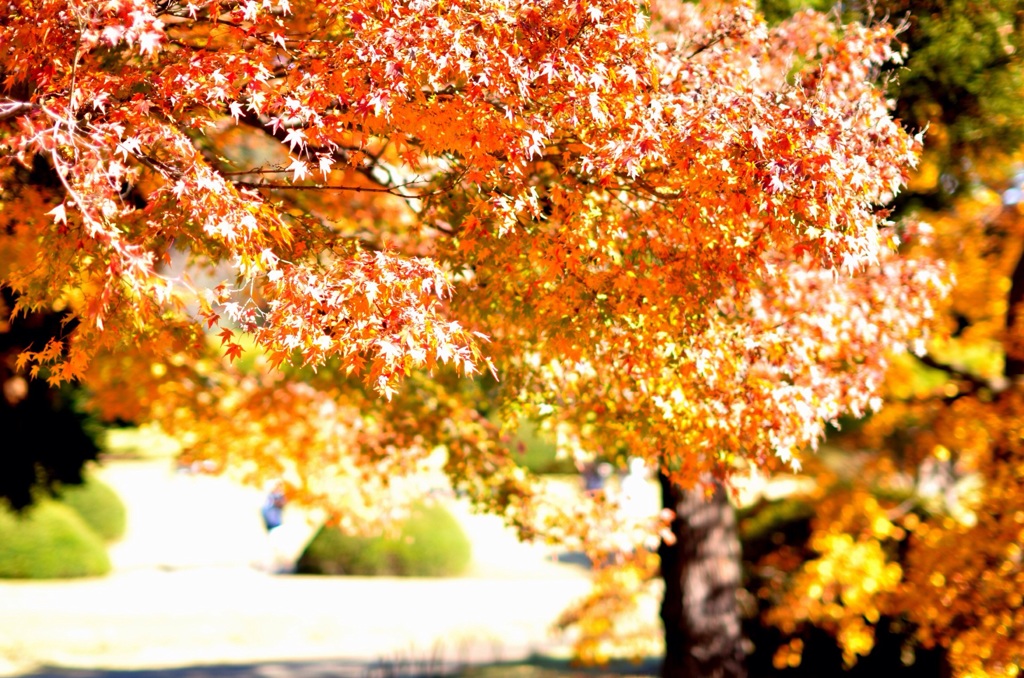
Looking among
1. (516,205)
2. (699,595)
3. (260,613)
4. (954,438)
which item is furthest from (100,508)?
(516,205)

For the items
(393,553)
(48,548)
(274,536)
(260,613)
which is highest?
(274,536)

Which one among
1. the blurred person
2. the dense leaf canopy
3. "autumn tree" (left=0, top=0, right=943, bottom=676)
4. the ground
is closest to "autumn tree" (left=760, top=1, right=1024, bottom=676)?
"autumn tree" (left=0, top=0, right=943, bottom=676)

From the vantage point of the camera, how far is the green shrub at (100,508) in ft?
68.0

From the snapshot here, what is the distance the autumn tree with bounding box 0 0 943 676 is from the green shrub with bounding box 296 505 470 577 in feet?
42.1

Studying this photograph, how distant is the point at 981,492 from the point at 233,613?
10846mm

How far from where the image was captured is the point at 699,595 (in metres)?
8.80

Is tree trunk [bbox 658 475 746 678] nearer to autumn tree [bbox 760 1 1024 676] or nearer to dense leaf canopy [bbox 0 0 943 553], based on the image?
autumn tree [bbox 760 1 1024 676]

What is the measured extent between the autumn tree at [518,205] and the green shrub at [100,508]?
15.5 m

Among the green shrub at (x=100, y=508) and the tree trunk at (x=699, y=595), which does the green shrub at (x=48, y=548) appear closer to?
the green shrub at (x=100, y=508)

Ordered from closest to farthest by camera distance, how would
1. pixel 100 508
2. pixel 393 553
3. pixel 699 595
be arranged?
pixel 699 595, pixel 393 553, pixel 100 508

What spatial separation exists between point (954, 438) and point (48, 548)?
1408cm

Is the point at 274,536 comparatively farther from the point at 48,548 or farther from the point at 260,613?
the point at 260,613

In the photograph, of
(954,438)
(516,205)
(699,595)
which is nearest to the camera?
(516,205)

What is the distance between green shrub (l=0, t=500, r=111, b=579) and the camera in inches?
672
